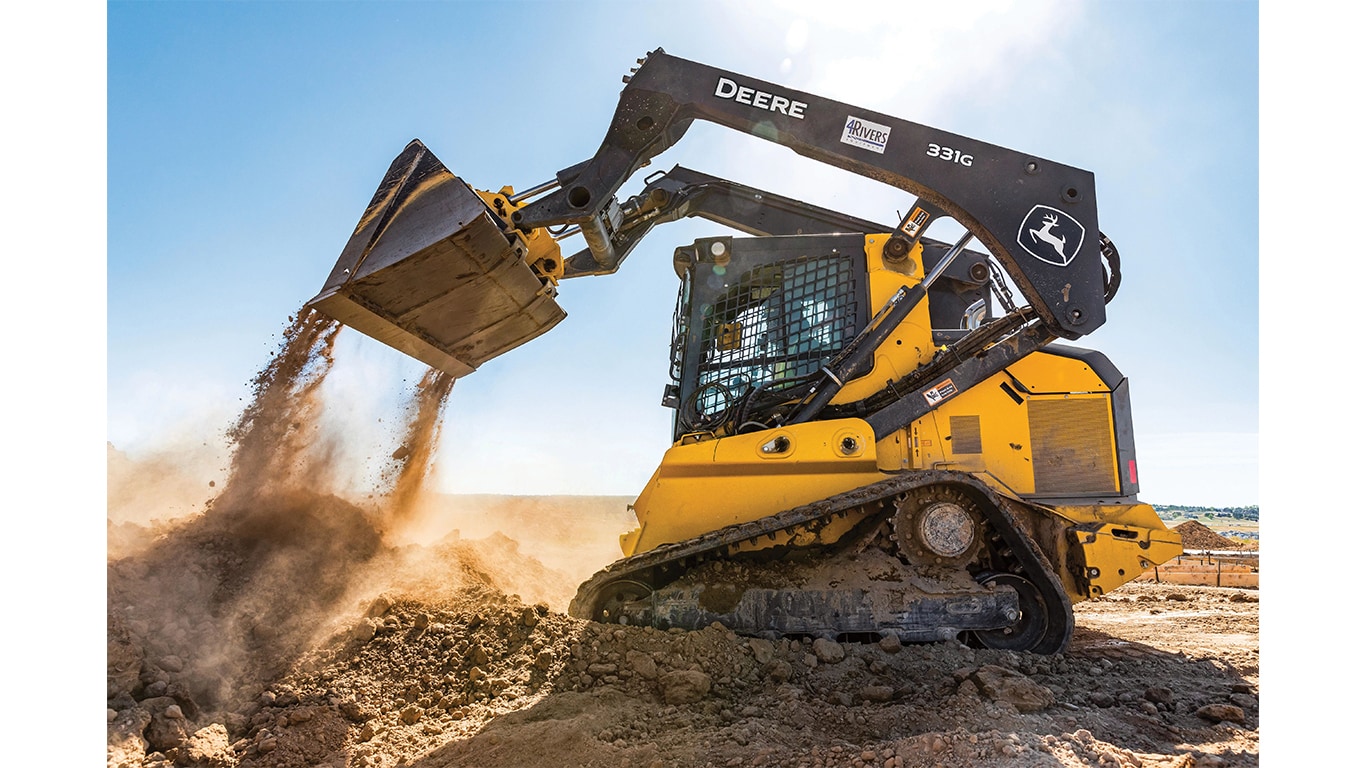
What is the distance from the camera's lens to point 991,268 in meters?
6.06

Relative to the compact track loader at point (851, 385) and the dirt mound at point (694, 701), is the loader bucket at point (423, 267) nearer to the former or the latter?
the compact track loader at point (851, 385)

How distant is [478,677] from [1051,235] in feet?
14.4

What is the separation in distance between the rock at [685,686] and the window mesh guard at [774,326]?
2.11 m

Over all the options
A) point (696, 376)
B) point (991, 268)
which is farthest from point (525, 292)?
point (991, 268)

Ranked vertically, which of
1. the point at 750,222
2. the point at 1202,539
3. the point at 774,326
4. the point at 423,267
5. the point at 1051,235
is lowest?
the point at 1202,539

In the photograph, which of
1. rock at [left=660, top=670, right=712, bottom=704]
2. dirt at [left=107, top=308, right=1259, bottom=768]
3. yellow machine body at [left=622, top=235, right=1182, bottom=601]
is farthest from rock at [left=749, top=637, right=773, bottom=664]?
yellow machine body at [left=622, top=235, right=1182, bottom=601]

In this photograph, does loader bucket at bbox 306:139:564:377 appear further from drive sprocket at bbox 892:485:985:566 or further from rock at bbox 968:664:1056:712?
rock at bbox 968:664:1056:712

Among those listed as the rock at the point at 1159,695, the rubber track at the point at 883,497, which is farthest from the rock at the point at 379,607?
the rock at the point at 1159,695

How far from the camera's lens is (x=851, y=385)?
18.5ft

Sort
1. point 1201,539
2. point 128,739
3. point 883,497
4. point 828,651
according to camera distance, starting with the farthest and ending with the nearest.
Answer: point 1201,539 < point 883,497 < point 828,651 < point 128,739

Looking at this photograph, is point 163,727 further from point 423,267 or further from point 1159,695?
point 1159,695

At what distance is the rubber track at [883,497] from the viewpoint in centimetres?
496

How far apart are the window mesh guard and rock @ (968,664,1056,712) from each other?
7.63 feet

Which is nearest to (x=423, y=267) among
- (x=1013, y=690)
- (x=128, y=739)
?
(x=128, y=739)
